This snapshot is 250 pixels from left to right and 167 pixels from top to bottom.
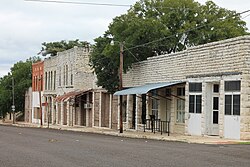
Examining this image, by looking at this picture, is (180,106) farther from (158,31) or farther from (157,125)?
(158,31)

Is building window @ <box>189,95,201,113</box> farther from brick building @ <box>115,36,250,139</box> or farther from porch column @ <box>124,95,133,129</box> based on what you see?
porch column @ <box>124,95,133,129</box>

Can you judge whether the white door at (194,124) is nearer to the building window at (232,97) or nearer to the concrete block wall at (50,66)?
the building window at (232,97)

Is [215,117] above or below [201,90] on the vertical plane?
below

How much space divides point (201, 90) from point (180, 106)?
399cm

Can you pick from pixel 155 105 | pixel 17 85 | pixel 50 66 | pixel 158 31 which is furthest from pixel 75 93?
pixel 17 85

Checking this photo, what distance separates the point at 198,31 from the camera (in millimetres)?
36938

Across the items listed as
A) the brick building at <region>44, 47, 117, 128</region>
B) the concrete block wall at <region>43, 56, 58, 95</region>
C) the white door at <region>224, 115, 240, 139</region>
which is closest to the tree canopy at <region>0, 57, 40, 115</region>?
the concrete block wall at <region>43, 56, 58, 95</region>

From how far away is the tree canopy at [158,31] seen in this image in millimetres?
35344

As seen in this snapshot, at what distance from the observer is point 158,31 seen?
3534cm

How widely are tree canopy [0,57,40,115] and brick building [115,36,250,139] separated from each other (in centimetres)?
4195

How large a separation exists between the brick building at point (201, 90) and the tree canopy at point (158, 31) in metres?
1.50

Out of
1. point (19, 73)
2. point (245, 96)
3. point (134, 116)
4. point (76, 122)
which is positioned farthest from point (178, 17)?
point (19, 73)

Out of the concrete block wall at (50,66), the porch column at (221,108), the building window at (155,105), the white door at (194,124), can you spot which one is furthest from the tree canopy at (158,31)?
the concrete block wall at (50,66)

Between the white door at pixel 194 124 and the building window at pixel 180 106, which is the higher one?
the building window at pixel 180 106
